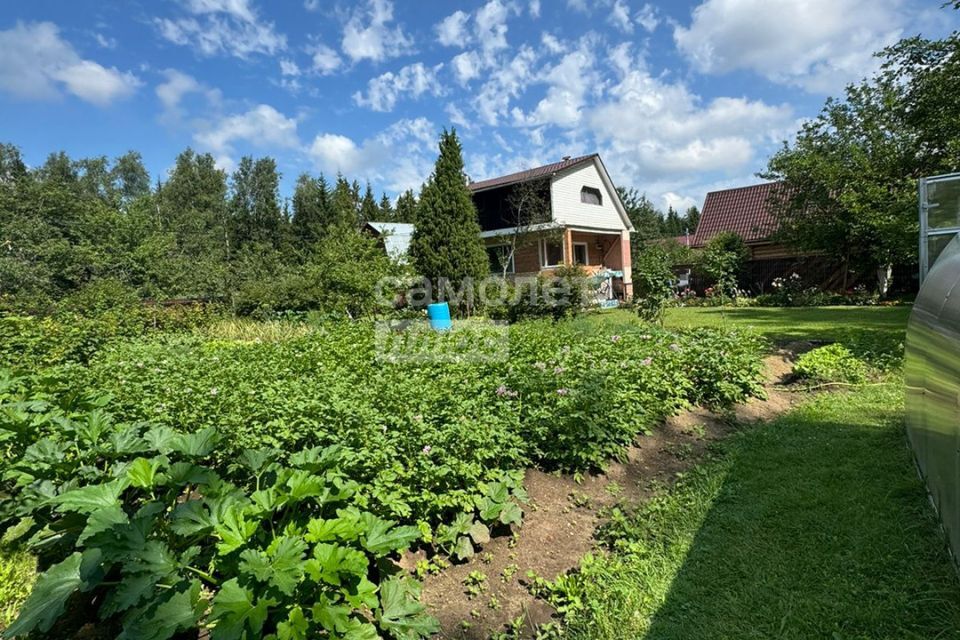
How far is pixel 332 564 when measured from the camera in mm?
1809

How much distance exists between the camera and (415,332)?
9.19 meters

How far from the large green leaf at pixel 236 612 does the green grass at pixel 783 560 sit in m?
1.41

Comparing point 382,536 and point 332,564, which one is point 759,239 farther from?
point 332,564

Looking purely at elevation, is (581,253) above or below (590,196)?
below

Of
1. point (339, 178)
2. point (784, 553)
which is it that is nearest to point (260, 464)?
point (784, 553)

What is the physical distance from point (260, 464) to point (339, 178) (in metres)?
39.8

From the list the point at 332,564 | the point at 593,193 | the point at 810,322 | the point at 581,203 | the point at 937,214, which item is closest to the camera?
the point at 332,564

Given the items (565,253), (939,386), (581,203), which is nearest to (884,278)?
(565,253)

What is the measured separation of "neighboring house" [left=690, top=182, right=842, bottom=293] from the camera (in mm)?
19547

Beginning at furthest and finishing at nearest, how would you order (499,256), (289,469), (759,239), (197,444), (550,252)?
(759,239) < (550,252) < (499,256) < (197,444) < (289,469)

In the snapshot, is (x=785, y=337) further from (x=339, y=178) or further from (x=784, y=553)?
(x=339, y=178)

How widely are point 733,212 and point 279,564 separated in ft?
97.9

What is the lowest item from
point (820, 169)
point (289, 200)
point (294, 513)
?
point (294, 513)

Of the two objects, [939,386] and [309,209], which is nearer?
[939,386]
